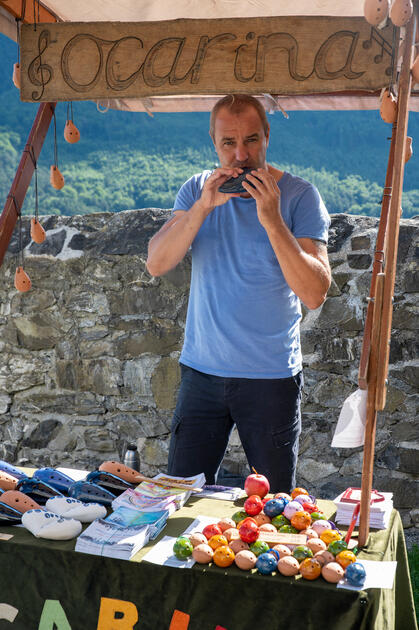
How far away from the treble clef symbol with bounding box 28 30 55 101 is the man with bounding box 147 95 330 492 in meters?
0.50

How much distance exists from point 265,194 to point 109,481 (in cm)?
83

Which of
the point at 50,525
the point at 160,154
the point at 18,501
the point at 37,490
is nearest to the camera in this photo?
the point at 50,525

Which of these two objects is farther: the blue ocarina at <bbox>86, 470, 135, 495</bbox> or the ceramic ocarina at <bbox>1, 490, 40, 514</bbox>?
the blue ocarina at <bbox>86, 470, 135, 495</bbox>

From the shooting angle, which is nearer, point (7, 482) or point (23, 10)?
point (7, 482)

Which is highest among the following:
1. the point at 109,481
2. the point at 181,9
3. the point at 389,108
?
the point at 181,9

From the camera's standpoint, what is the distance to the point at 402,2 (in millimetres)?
1294

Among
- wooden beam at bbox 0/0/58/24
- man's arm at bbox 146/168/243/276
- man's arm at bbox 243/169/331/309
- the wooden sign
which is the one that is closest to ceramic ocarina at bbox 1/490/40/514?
man's arm at bbox 146/168/243/276

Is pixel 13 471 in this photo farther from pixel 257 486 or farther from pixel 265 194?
pixel 265 194

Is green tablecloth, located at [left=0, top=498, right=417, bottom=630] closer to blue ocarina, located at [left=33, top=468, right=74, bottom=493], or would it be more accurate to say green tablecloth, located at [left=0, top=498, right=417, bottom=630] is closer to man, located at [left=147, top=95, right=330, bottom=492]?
blue ocarina, located at [left=33, top=468, right=74, bottom=493]

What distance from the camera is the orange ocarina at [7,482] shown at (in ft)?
5.52


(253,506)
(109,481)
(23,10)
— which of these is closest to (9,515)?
(109,481)

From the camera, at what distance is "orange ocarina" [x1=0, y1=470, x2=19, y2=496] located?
1683 mm

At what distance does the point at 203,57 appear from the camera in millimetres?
1565

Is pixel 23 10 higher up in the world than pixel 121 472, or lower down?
higher up
